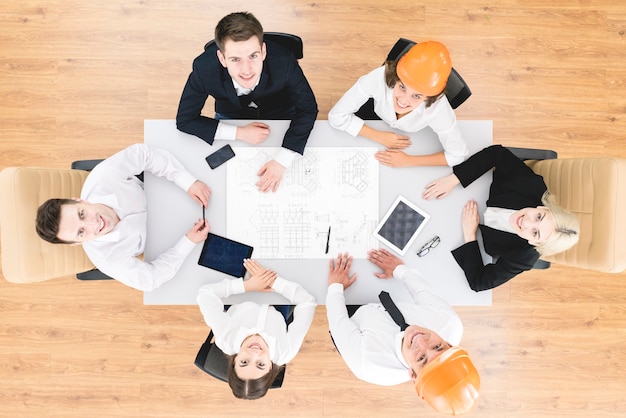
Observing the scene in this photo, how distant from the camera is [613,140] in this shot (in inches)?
104

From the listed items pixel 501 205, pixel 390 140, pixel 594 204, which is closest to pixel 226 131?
pixel 390 140

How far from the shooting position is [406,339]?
1.61 metres

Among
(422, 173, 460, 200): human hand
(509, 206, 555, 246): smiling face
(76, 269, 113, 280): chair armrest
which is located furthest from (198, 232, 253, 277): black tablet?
(509, 206, 555, 246): smiling face

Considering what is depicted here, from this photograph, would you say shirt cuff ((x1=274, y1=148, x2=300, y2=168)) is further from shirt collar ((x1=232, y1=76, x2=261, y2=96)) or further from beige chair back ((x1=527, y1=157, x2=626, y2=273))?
beige chair back ((x1=527, y1=157, x2=626, y2=273))

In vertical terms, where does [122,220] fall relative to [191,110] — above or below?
below

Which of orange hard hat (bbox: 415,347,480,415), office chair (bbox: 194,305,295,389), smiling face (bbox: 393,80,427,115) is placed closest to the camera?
orange hard hat (bbox: 415,347,480,415)

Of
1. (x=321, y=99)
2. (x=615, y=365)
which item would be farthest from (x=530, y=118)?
(x=615, y=365)

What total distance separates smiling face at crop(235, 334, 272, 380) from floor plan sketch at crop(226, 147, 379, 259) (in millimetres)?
339

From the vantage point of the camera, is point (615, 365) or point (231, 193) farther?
point (615, 365)

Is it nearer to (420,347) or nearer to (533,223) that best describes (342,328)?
(420,347)

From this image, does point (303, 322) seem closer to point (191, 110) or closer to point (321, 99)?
point (191, 110)

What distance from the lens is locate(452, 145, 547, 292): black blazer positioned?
5.78 ft

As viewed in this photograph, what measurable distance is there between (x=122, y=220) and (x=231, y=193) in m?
0.43

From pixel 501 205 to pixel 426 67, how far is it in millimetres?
630
